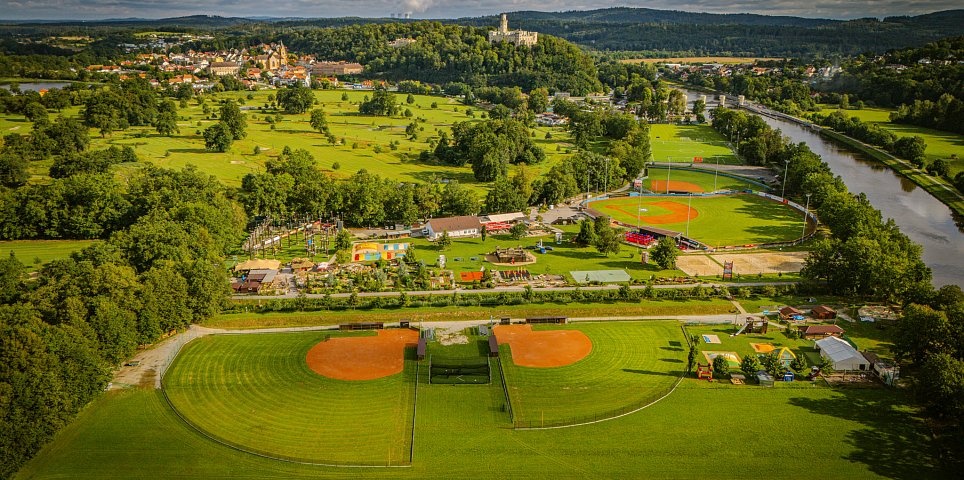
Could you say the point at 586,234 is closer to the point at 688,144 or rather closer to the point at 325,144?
the point at 325,144

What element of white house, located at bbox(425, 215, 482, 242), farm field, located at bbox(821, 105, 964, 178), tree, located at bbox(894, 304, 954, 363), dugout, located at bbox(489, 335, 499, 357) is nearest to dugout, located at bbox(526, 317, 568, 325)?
dugout, located at bbox(489, 335, 499, 357)

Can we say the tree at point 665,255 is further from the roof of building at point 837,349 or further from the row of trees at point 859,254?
the roof of building at point 837,349

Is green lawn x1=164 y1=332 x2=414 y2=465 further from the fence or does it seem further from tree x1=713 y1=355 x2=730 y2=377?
tree x1=713 y1=355 x2=730 y2=377

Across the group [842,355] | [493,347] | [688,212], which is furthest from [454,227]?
[842,355]

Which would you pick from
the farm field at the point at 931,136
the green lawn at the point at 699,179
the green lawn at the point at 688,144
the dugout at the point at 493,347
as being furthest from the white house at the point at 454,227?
the farm field at the point at 931,136

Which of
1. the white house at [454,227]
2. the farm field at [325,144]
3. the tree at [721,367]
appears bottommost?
the tree at [721,367]

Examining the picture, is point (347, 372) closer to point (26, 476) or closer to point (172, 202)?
point (26, 476)

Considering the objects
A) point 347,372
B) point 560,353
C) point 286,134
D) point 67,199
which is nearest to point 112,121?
point 286,134
